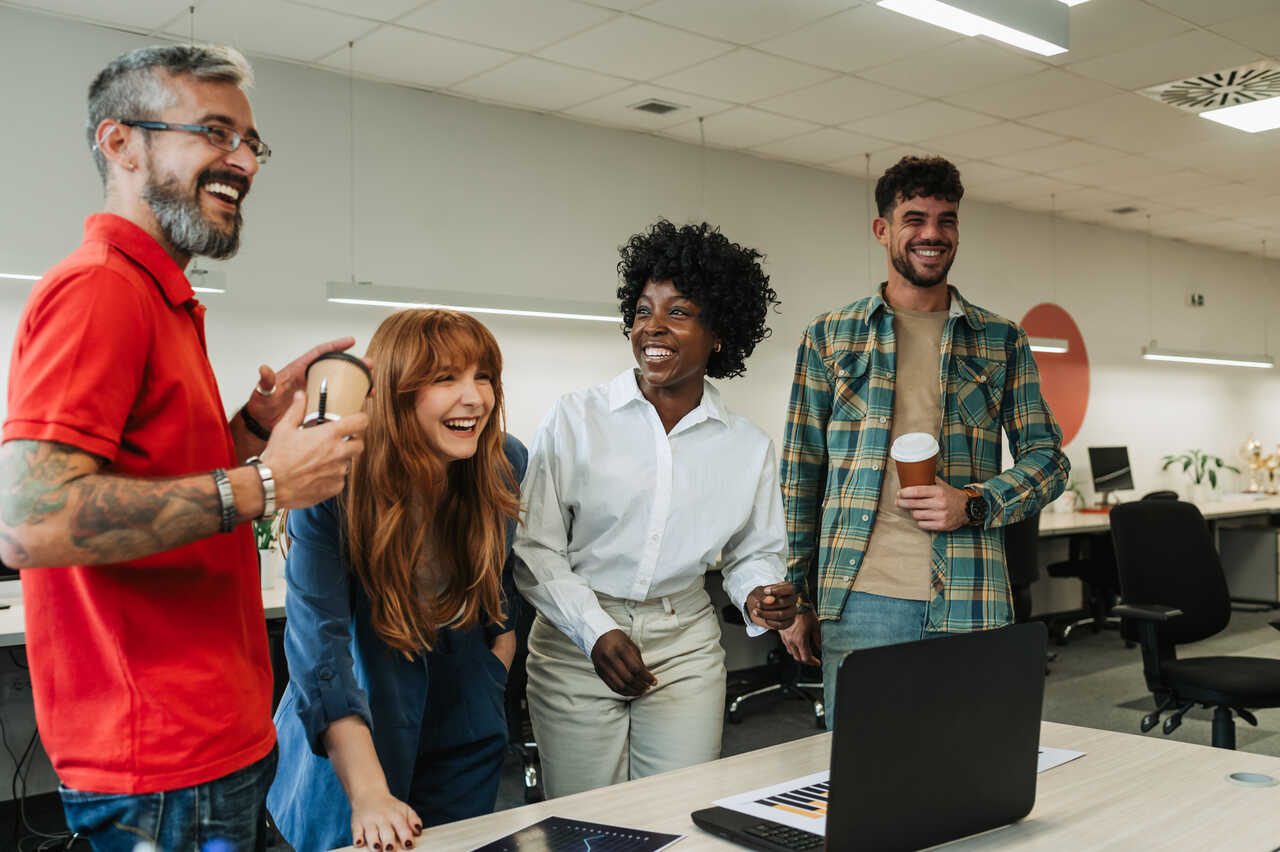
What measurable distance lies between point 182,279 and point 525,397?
14.4 feet

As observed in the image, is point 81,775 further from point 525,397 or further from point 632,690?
point 525,397

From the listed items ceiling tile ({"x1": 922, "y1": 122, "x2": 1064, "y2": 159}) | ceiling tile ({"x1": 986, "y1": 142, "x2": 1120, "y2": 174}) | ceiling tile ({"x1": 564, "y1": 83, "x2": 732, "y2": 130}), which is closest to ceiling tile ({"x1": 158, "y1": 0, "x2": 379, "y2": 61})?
ceiling tile ({"x1": 564, "y1": 83, "x2": 732, "y2": 130})

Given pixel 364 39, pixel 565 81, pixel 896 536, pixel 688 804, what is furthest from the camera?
pixel 565 81

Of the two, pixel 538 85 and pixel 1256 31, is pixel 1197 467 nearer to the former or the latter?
pixel 1256 31

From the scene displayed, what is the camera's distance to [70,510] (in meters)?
1.16

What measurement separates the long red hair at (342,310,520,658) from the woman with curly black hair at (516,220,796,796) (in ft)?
0.87

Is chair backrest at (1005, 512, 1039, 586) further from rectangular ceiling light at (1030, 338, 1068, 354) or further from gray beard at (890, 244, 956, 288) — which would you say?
gray beard at (890, 244, 956, 288)

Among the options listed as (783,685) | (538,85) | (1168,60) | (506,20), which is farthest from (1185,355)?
(506,20)

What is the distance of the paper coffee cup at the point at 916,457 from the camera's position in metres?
2.25

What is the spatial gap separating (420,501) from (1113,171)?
6.79 m

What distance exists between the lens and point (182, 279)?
4.60 ft

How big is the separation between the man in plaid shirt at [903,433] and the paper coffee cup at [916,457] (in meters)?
0.03

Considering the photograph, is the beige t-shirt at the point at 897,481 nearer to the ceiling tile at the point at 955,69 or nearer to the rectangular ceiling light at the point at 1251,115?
the ceiling tile at the point at 955,69

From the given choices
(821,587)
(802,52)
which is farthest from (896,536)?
(802,52)
